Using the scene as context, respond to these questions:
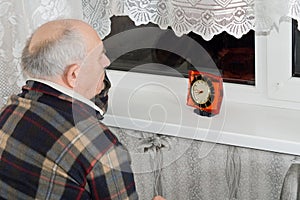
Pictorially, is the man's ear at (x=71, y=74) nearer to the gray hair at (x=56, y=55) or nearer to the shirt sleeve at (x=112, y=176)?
the gray hair at (x=56, y=55)

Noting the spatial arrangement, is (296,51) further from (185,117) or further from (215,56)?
(185,117)

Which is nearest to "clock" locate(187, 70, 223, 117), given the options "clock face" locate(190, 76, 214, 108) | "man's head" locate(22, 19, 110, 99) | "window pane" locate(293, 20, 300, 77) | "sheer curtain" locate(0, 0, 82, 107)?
"clock face" locate(190, 76, 214, 108)

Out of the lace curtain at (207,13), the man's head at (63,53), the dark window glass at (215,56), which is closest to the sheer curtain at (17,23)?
the lace curtain at (207,13)

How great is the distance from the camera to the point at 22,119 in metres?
1.61

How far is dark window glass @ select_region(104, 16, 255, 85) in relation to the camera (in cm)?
228

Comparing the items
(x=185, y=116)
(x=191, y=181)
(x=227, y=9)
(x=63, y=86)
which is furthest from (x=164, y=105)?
(x=63, y=86)

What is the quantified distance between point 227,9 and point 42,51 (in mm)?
587

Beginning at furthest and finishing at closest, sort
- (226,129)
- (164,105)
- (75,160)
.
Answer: (164,105)
(226,129)
(75,160)

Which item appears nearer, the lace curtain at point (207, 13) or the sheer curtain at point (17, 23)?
the lace curtain at point (207, 13)

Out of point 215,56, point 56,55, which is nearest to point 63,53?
point 56,55

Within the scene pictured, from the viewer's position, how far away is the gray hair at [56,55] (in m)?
1.61

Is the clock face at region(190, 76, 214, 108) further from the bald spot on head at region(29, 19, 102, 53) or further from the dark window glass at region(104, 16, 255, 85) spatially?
the bald spot on head at region(29, 19, 102, 53)

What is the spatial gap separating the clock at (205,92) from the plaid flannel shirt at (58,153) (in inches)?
24.0

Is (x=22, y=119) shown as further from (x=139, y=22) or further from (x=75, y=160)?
(x=139, y=22)
